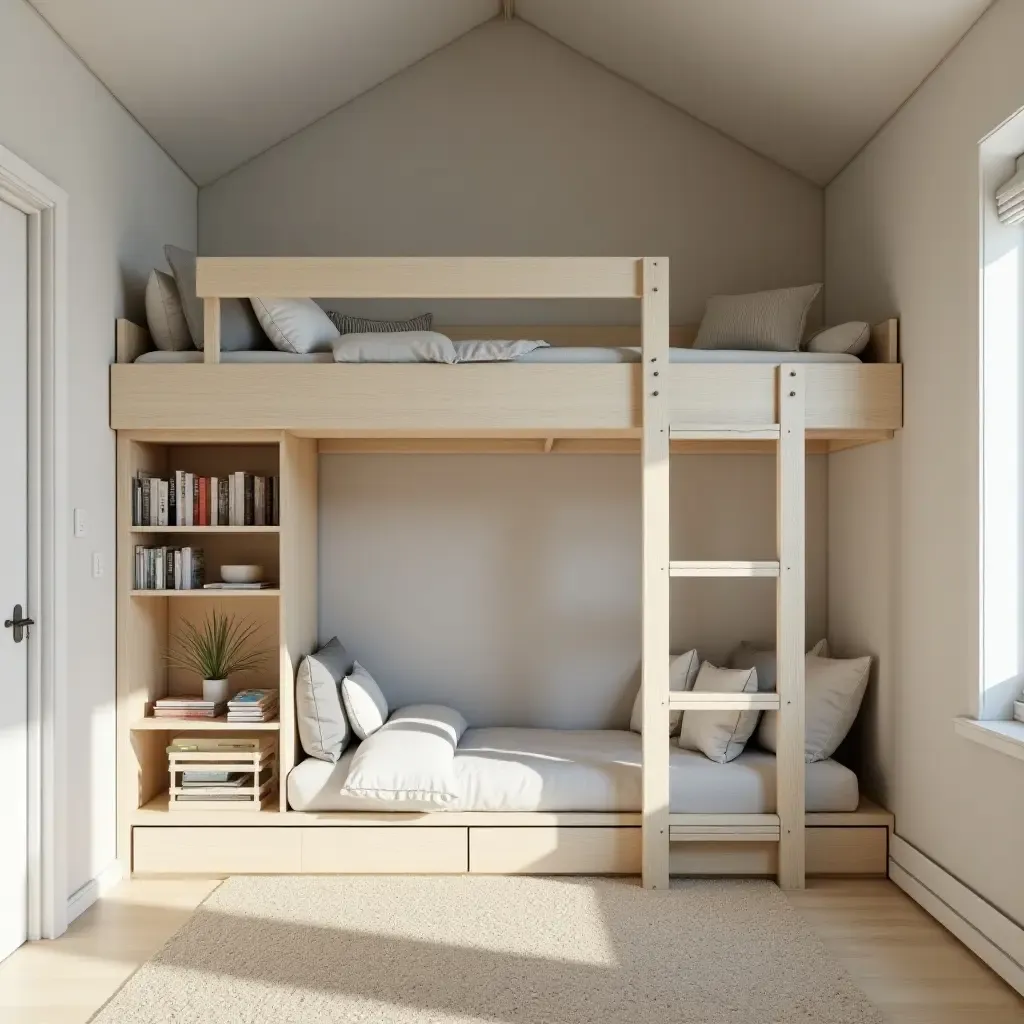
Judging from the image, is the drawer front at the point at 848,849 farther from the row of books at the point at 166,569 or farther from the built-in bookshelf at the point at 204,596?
the row of books at the point at 166,569

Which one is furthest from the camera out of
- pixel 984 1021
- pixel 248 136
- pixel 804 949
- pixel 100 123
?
pixel 248 136

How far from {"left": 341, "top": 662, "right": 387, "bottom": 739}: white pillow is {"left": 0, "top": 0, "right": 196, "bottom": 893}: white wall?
77 centimetres

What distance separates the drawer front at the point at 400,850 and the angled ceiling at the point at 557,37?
100 inches

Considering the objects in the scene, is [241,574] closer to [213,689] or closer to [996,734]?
[213,689]

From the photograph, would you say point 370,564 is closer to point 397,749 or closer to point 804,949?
point 397,749

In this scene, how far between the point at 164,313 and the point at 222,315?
0.72 ft

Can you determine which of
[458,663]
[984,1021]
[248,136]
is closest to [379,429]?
[458,663]

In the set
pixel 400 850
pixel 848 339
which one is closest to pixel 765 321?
pixel 848 339

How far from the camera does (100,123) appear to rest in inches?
129

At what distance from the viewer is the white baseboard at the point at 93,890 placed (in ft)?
9.93

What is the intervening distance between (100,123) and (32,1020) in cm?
257

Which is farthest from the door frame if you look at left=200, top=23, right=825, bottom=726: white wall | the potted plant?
left=200, top=23, right=825, bottom=726: white wall

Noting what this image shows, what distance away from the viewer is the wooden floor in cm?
246

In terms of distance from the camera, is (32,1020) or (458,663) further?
(458,663)
